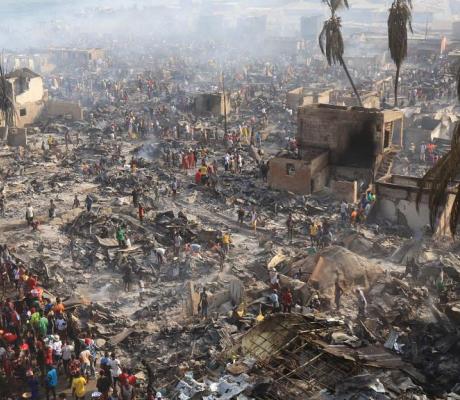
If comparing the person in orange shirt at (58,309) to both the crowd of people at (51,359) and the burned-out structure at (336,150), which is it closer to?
the crowd of people at (51,359)

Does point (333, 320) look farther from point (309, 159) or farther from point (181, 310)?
point (309, 159)

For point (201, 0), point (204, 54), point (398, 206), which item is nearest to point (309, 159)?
point (398, 206)

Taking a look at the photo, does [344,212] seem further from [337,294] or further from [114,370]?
[114,370]

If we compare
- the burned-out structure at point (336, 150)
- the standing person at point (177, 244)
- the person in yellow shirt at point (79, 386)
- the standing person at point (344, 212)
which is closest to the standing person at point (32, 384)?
the person in yellow shirt at point (79, 386)

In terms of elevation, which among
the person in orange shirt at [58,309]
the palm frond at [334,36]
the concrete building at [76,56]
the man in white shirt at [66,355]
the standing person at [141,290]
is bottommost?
the standing person at [141,290]

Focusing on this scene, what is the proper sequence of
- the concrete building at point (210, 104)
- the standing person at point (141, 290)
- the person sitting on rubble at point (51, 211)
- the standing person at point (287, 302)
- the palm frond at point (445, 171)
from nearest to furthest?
the palm frond at point (445, 171) < the standing person at point (287, 302) < the standing person at point (141, 290) < the person sitting on rubble at point (51, 211) < the concrete building at point (210, 104)

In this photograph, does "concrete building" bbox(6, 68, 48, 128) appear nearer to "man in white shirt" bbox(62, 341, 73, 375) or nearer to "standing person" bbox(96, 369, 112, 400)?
"man in white shirt" bbox(62, 341, 73, 375)

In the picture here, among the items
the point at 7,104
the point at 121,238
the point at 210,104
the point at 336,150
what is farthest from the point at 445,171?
the point at 210,104

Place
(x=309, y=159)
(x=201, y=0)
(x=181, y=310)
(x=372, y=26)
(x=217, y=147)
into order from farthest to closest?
(x=201, y=0), (x=372, y=26), (x=217, y=147), (x=309, y=159), (x=181, y=310)
